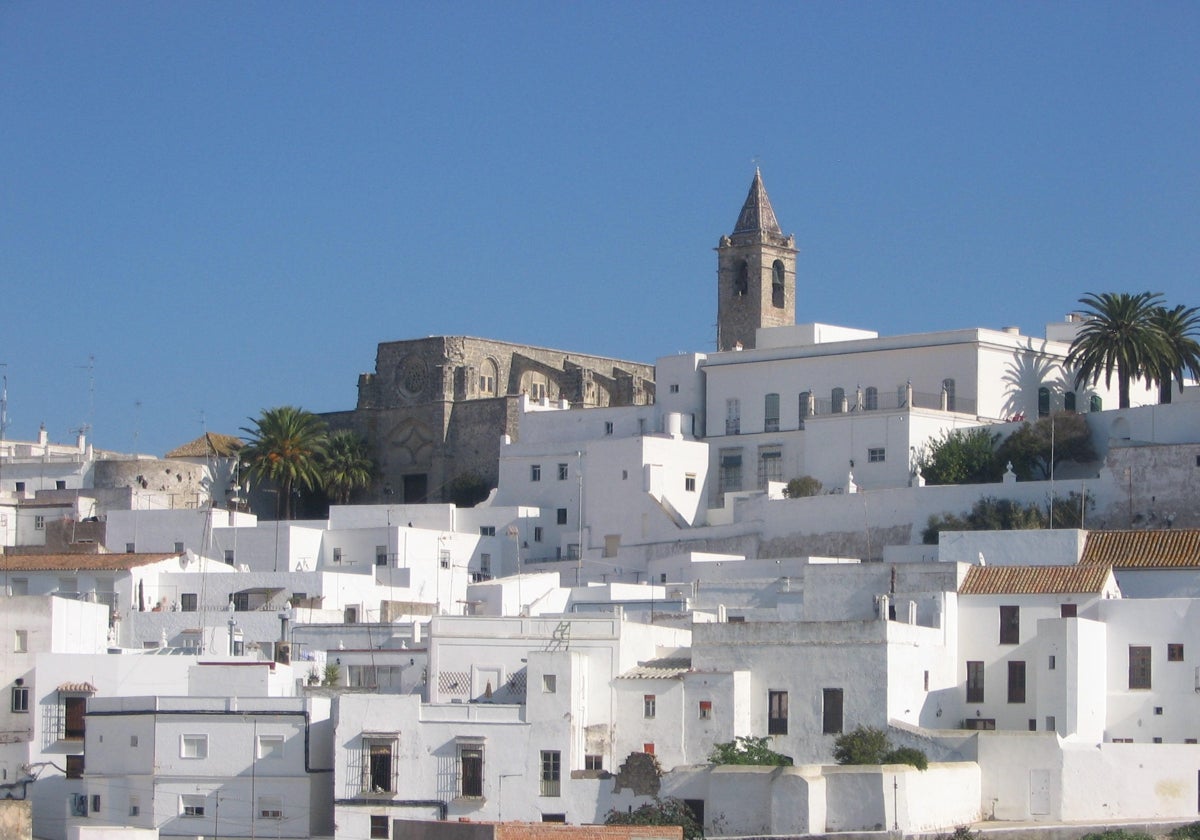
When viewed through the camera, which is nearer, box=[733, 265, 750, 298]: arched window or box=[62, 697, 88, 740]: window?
box=[62, 697, 88, 740]: window

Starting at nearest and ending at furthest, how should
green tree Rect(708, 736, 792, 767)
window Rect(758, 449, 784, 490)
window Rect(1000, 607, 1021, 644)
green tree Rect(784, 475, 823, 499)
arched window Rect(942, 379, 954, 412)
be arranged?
green tree Rect(708, 736, 792, 767), window Rect(1000, 607, 1021, 644), green tree Rect(784, 475, 823, 499), arched window Rect(942, 379, 954, 412), window Rect(758, 449, 784, 490)

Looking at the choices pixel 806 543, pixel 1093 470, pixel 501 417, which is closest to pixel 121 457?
pixel 501 417

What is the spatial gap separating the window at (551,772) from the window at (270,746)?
471 cm

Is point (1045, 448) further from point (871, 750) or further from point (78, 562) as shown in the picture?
point (78, 562)

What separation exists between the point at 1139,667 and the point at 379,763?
13980mm

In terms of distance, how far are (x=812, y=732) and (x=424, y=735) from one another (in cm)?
687

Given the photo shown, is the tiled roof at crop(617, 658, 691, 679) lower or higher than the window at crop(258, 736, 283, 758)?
higher

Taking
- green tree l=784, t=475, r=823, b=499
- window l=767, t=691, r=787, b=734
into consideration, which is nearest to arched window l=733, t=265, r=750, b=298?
green tree l=784, t=475, r=823, b=499

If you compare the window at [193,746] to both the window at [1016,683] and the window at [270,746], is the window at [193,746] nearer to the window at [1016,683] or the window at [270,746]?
the window at [270,746]

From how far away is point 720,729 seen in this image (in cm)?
4503

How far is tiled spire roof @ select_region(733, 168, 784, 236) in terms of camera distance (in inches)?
3221

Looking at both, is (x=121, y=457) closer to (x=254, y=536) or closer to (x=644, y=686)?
(x=254, y=536)

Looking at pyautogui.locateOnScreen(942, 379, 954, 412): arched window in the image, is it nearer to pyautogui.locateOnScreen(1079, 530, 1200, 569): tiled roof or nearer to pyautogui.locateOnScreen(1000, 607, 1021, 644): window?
pyautogui.locateOnScreen(1079, 530, 1200, 569): tiled roof

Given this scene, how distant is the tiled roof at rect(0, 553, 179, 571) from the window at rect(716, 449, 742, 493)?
49.7ft
